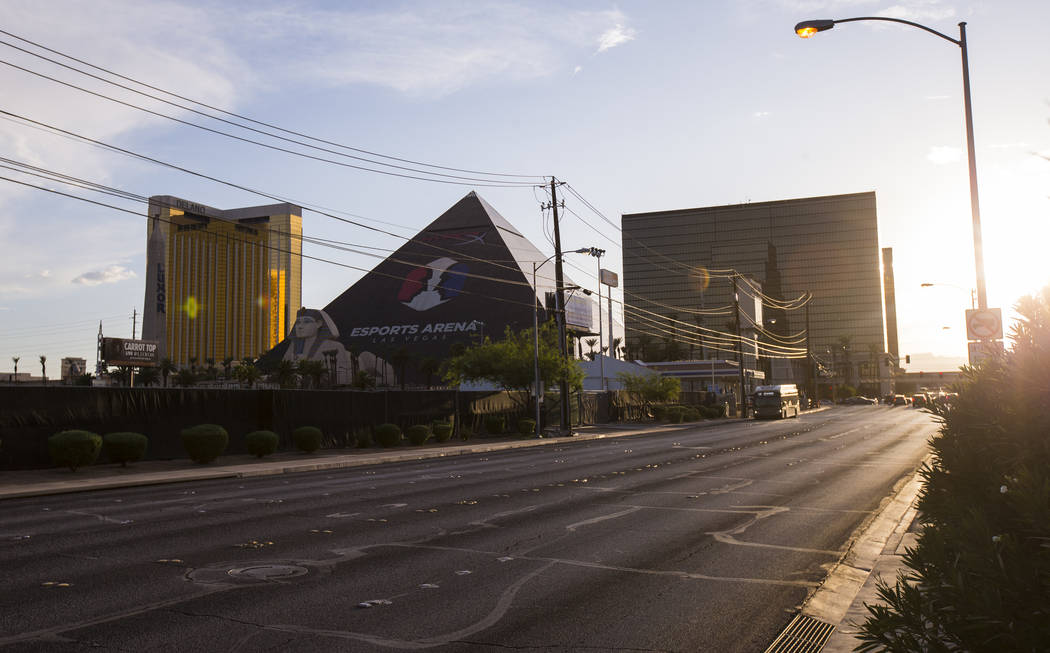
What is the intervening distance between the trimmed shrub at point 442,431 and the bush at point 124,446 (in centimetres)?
1555

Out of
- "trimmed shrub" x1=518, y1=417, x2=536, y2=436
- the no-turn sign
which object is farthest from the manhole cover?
"trimmed shrub" x1=518, y1=417, x2=536, y2=436

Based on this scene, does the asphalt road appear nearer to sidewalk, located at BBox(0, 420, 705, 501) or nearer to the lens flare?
sidewalk, located at BBox(0, 420, 705, 501)

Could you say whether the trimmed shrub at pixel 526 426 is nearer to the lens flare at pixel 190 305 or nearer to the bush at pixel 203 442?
the bush at pixel 203 442

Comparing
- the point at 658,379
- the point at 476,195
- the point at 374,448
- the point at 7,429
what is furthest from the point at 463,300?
the point at 7,429

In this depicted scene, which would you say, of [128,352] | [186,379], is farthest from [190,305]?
[128,352]

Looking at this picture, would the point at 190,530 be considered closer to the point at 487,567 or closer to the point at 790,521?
the point at 487,567

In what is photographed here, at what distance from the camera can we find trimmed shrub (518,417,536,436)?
43.4m

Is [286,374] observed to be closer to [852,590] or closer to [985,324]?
[985,324]

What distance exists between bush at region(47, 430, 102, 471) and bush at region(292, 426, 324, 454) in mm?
8240

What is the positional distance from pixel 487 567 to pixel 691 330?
193 meters

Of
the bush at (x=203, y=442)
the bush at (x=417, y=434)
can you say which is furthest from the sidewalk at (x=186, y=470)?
the bush at (x=417, y=434)

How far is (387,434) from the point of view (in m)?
A: 33.3

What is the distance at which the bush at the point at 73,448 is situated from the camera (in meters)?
21.0

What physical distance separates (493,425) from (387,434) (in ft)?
34.4
